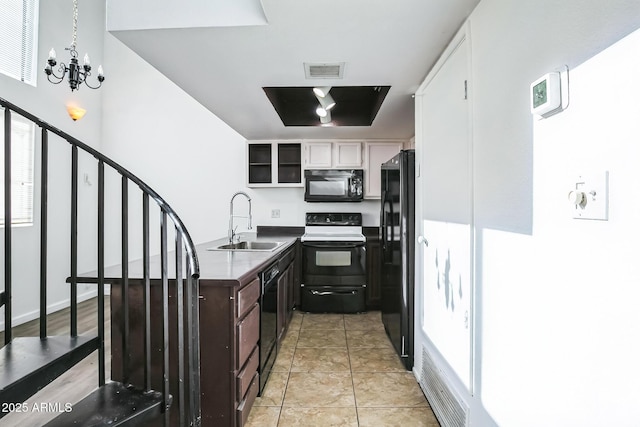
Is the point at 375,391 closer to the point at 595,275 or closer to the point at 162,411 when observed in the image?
the point at 162,411

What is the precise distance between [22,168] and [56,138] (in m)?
0.56

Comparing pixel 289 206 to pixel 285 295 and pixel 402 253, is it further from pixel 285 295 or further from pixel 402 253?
pixel 402 253

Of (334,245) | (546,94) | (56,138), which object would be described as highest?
(56,138)

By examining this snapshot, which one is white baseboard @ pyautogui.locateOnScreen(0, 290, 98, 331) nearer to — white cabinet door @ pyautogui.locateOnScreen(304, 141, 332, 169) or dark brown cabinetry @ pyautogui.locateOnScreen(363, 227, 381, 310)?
white cabinet door @ pyautogui.locateOnScreen(304, 141, 332, 169)

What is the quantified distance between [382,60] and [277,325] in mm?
2022

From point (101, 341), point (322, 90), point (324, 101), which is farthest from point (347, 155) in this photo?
point (101, 341)

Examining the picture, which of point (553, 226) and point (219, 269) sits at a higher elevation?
point (553, 226)

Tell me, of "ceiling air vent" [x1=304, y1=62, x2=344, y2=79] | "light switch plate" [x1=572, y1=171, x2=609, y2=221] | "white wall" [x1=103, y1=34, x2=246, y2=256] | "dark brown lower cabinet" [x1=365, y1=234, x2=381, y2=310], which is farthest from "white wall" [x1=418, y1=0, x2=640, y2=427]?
"white wall" [x1=103, y1=34, x2=246, y2=256]

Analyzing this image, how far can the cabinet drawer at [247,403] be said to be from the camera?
170 centimetres

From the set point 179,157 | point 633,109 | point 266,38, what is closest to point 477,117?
point 633,109

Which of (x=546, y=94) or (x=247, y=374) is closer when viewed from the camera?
(x=546, y=94)

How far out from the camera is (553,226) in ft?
3.09

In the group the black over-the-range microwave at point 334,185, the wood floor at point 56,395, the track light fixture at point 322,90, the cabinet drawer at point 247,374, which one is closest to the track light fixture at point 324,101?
the track light fixture at point 322,90

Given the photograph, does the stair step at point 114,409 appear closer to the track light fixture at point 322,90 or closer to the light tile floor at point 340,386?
the light tile floor at point 340,386
